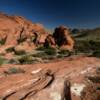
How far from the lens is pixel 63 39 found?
112 ft

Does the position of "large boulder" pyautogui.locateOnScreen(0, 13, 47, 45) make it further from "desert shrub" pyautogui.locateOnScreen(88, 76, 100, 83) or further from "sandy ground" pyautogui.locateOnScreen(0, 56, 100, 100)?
"desert shrub" pyautogui.locateOnScreen(88, 76, 100, 83)

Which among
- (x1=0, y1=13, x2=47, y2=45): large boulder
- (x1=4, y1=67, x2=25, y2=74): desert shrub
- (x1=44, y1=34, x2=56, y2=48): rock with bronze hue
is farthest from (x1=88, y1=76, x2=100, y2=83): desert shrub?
(x1=0, y1=13, x2=47, y2=45): large boulder

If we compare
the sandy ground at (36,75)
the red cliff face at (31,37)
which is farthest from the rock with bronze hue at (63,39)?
the sandy ground at (36,75)

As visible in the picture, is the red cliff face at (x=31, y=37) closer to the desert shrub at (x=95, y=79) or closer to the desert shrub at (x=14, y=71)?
the desert shrub at (x=14, y=71)

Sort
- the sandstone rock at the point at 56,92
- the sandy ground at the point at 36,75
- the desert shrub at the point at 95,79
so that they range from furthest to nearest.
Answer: the desert shrub at the point at 95,79 → the sandy ground at the point at 36,75 → the sandstone rock at the point at 56,92

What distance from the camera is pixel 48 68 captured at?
1636 centimetres

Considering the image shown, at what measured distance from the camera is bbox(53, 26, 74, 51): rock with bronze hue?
110 ft

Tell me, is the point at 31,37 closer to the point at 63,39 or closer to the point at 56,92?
the point at 63,39

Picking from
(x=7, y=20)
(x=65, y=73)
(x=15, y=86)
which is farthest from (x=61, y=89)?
(x=7, y=20)

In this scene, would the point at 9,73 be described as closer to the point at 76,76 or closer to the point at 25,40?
the point at 76,76

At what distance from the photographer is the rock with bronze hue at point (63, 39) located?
3339 cm

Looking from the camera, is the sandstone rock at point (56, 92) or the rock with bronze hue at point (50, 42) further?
the rock with bronze hue at point (50, 42)

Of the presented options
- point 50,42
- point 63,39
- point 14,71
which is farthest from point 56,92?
point 63,39

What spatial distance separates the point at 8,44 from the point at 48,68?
17631mm
